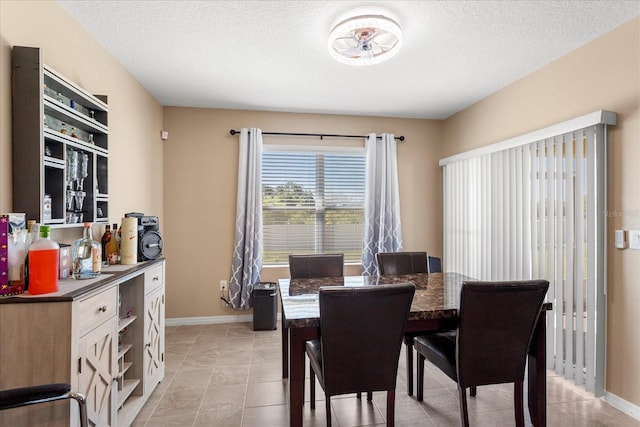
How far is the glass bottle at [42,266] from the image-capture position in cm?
133

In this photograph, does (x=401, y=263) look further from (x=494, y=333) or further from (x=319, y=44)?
(x=319, y=44)

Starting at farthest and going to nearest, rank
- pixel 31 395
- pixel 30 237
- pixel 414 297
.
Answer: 1. pixel 414 297
2. pixel 30 237
3. pixel 31 395

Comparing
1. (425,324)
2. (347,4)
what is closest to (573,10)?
(347,4)

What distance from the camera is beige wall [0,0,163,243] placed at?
1546 millimetres

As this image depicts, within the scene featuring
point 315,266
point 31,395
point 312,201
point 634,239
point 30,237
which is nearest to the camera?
point 31,395

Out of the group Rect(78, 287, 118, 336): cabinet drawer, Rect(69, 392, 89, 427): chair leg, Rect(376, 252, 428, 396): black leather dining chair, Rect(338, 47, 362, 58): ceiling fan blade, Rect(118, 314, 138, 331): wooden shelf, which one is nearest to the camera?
Rect(69, 392, 89, 427): chair leg

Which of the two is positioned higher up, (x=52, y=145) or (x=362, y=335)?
(x=52, y=145)

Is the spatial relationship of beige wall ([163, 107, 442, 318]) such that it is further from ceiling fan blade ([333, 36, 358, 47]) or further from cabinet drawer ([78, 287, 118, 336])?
cabinet drawer ([78, 287, 118, 336])

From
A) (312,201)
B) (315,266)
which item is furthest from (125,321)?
(312,201)

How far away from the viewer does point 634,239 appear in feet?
6.79

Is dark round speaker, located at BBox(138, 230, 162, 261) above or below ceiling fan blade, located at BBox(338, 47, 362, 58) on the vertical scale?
below

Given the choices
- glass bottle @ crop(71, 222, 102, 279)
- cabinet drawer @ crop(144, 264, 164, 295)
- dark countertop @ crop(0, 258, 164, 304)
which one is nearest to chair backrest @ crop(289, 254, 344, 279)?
cabinet drawer @ crop(144, 264, 164, 295)

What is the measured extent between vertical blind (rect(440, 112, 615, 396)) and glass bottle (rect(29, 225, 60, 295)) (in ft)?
10.3

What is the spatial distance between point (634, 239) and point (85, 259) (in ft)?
10.8
